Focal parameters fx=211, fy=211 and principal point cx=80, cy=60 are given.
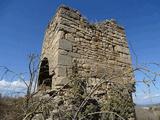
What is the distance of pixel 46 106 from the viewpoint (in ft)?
14.2

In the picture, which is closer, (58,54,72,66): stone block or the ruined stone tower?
(58,54,72,66): stone block

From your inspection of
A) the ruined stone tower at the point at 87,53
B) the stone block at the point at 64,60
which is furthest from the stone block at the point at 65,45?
the stone block at the point at 64,60

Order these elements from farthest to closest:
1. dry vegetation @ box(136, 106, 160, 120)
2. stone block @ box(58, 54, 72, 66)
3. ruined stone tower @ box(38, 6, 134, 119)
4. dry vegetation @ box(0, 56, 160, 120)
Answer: dry vegetation @ box(136, 106, 160, 120), ruined stone tower @ box(38, 6, 134, 119), stone block @ box(58, 54, 72, 66), dry vegetation @ box(0, 56, 160, 120)

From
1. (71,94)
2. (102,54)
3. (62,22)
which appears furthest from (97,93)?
(62,22)

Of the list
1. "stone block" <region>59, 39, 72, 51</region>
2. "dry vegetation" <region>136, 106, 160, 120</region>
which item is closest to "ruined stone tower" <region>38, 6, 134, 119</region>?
"stone block" <region>59, 39, 72, 51</region>

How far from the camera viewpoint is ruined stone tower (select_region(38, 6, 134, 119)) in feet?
17.0

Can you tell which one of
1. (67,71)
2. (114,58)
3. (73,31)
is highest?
(73,31)

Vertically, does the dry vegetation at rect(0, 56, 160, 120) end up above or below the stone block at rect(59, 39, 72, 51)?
below

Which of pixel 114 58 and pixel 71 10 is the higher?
pixel 71 10

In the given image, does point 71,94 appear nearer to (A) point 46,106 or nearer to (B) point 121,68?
Result: (A) point 46,106

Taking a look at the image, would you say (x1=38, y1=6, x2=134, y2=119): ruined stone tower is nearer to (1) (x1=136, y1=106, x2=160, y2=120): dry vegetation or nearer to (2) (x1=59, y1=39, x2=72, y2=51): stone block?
(2) (x1=59, y1=39, x2=72, y2=51): stone block

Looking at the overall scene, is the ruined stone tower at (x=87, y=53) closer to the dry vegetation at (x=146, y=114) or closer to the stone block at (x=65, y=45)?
the stone block at (x=65, y=45)

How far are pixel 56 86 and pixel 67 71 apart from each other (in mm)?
463

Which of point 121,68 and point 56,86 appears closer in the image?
point 56,86
